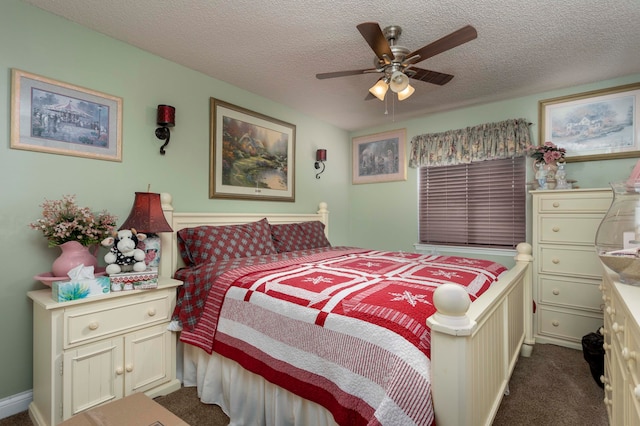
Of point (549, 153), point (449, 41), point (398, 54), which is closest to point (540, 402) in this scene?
point (549, 153)

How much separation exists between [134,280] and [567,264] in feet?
11.2

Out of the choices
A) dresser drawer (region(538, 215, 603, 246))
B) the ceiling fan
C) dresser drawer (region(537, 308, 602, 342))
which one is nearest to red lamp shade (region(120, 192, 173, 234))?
the ceiling fan

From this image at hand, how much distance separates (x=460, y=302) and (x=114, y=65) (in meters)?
2.63

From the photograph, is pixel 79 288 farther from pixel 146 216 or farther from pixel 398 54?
pixel 398 54

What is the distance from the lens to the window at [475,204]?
3285mm

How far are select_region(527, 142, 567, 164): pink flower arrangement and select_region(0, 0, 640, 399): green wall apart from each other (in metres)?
0.25

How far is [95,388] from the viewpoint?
1.65m

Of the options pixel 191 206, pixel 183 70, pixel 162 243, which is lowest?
pixel 162 243

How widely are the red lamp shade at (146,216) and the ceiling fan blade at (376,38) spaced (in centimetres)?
167

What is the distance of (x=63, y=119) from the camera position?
6.41 feet

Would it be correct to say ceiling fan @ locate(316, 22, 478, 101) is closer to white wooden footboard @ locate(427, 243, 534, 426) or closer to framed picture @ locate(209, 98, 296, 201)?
framed picture @ locate(209, 98, 296, 201)

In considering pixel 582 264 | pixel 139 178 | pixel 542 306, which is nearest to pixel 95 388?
pixel 139 178

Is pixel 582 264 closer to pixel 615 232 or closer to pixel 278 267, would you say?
pixel 615 232

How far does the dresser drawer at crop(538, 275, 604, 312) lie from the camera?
258 cm
